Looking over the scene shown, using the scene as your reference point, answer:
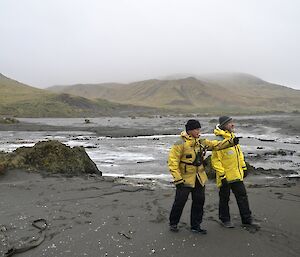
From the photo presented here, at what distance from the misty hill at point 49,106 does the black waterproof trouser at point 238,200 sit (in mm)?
101162

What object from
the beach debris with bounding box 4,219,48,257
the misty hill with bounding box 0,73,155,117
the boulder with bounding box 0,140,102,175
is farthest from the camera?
the misty hill with bounding box 0,73,155,117

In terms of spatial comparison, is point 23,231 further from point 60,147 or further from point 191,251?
point 60,147

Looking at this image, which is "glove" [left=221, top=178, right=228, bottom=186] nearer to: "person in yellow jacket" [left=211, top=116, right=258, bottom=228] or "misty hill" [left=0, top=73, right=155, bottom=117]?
"person in yellow jacket" [left=211, top=116, right=258, bottom=228]

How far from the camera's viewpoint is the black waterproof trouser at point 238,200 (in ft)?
25.7

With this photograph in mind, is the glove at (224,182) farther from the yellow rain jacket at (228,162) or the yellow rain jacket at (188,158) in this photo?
the yellow rain jacket at (188,158)

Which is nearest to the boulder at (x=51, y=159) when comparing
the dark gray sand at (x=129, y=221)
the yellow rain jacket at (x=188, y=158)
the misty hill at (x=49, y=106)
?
the dark gray sand at (x=129, y=221)

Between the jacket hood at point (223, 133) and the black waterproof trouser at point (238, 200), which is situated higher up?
the jacket hood at point (223, 133)

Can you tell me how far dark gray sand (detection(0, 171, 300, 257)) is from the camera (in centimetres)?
694

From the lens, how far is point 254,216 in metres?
8.60

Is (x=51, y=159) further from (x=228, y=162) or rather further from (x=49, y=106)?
(x=49, y=106)

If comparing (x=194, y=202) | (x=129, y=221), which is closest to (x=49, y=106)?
(x=129, y=221)

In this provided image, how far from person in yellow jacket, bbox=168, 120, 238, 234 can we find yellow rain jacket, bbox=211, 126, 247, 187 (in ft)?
0.62

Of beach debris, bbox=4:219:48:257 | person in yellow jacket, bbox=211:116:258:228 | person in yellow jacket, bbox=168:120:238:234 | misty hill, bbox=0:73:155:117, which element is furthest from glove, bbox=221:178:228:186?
misty hill, bbox=0:73:155:117

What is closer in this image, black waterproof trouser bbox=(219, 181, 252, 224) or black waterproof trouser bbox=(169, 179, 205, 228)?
black waterproof trouser bbox=(169, 179, 205, 228)
